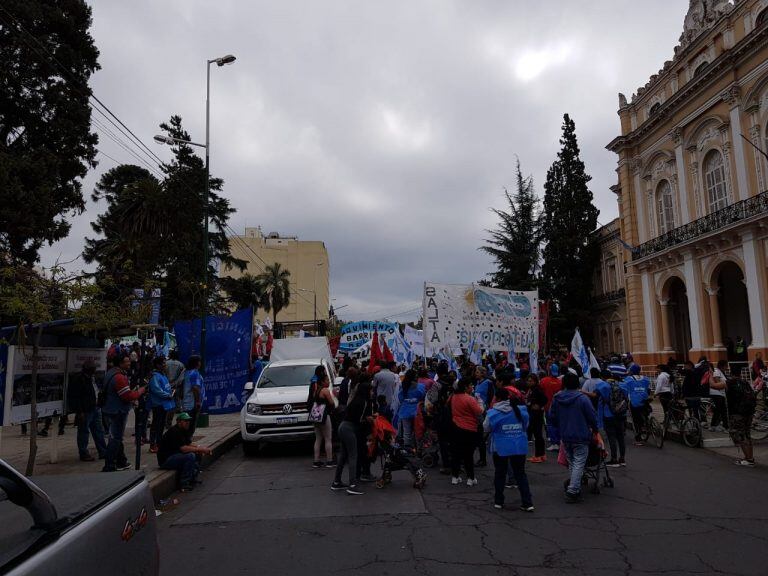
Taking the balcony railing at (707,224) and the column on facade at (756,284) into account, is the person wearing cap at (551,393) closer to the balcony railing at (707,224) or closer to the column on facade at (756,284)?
the column on facade at (756,284)

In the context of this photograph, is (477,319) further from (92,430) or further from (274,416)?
(92,430)

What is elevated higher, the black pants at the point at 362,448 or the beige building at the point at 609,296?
the beige building at the point at 609,296

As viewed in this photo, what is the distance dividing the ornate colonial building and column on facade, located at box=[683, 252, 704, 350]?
0.05m

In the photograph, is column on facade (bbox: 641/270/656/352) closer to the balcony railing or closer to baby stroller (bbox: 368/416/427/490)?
the balcony railing

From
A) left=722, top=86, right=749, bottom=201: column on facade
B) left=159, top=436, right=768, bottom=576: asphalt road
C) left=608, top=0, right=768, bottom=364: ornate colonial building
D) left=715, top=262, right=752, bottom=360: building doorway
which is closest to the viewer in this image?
left=159, top=436, right=768, bottom=576: asphalt road

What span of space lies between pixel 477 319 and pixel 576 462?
369 inches

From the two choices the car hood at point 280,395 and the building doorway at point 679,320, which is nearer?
the car hood at point 280,395

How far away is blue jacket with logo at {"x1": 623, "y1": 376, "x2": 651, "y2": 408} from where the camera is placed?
40.9ft

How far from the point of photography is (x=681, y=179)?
1102 inches

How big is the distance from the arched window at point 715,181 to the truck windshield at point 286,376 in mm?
21017

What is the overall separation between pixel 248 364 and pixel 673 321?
23.4 meters

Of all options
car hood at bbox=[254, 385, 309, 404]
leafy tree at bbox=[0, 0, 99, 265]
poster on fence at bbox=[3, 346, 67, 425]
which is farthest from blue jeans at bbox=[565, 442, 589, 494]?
leafy tree at bbox=[0, 0, 99, 265]

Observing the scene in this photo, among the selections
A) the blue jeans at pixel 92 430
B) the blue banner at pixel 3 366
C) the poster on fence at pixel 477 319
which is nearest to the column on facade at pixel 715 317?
the poster on fence at pixel 477 319

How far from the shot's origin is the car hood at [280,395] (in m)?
11.7
